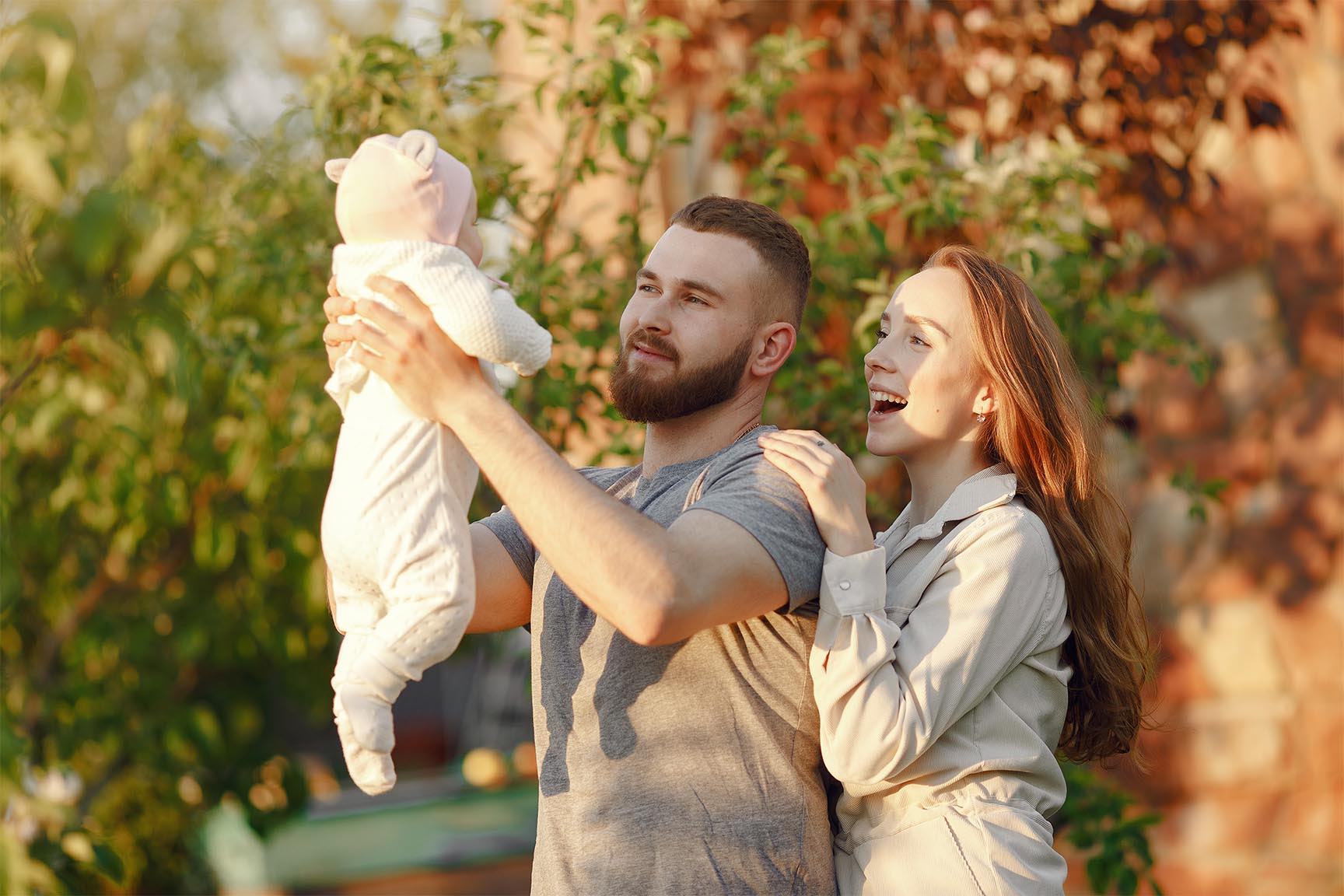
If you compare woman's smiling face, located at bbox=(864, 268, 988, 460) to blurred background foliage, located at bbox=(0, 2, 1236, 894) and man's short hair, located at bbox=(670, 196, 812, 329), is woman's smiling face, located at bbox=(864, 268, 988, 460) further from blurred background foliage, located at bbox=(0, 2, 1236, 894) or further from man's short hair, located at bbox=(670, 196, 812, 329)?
blurred background foliage, located at bbox=(0, 2, 1236, 894)

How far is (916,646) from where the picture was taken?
1.79 meters

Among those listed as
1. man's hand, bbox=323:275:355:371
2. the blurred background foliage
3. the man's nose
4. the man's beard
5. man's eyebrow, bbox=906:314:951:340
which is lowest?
the blurred background foliage

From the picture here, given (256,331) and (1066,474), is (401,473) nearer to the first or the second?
(1066,474)

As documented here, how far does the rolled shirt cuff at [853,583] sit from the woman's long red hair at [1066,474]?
1.20ft

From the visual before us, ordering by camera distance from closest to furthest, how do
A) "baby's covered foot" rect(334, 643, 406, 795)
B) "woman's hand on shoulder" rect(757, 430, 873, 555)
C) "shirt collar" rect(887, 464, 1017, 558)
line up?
"baby's covered foot" rect(334, 643, 406, 795) → "woman's hand on shoulder" rect(757, 430, 873, 555) → "shirt collar" rect(887, 464, 1017, 558)

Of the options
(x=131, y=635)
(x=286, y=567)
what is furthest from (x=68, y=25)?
(x=131, y=635)

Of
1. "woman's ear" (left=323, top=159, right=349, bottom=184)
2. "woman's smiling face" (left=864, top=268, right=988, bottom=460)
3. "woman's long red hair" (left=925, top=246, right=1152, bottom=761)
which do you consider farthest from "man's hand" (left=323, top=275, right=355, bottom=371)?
"woman's long red hair" (left=925, top=246, right=1152, bottom=761)

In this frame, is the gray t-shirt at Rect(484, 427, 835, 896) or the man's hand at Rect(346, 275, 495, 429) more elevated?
the man's hand at Rect(346, 275, 495, 429)

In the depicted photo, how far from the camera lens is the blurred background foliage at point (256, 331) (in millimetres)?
2906

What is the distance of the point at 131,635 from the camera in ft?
13.3

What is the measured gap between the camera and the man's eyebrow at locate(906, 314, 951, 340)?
6.63 feet

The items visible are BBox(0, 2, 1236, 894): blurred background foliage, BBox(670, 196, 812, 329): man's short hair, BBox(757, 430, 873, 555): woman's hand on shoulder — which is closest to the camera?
BBox(757, 430, 873, 555): woman's hand on shoulder

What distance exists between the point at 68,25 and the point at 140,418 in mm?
2120

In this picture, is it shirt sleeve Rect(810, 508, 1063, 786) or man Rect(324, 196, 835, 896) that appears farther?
shirt sleeve Rect(810, 508, 1063, 786)
